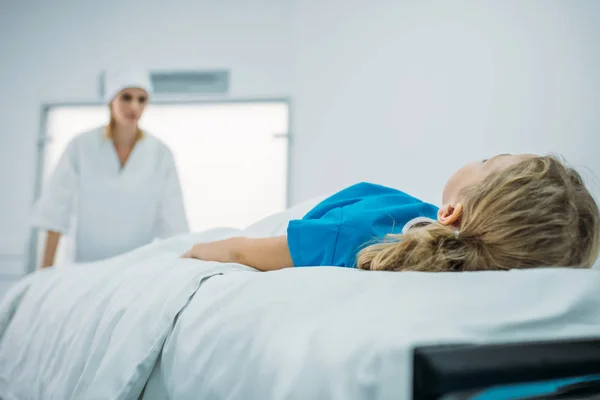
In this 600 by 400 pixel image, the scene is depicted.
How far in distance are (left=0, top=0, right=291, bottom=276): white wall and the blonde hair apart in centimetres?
272

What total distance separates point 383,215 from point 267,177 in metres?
2.49

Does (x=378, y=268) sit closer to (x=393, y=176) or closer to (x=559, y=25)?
(x=559, y=25)

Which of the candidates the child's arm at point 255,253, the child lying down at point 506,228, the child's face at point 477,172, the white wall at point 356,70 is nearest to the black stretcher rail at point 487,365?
the child lying down at point 506,228

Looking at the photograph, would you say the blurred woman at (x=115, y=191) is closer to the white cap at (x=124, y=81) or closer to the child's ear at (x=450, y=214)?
the white cap at (x=124, y=81)

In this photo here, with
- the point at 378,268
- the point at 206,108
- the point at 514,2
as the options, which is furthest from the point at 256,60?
the point at 378,268

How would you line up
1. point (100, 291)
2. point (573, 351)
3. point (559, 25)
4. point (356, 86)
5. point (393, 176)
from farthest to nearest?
point (356, 86) < point (393, 176) < point (559, 25) < point (100, 291) < point (573, 351)

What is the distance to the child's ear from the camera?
0.89 meters

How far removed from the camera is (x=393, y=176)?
2525 mm

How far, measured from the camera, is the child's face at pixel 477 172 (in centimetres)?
91

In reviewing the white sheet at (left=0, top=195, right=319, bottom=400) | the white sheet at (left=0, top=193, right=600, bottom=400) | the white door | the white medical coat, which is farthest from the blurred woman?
the white sheet at (left=0, top=193, right=600, bottom=400)

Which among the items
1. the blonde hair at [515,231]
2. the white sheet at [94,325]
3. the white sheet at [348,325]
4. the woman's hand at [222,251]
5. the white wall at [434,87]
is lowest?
the white sheet at [94,325]

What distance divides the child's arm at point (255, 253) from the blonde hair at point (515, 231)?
0.25m

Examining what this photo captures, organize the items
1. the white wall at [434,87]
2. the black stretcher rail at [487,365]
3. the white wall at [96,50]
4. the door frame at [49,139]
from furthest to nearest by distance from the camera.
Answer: the white wall at [96,50]
the door frame at [49,139]
the white wall at [434,87]
the black stretcher rail at [487,365]

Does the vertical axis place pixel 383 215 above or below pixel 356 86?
below
